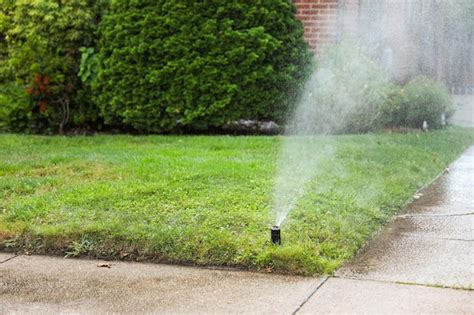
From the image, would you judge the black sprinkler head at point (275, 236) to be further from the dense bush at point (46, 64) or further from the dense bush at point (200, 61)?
the dense bush at point (46, 64)

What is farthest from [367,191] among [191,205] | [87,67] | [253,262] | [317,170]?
[87,67]

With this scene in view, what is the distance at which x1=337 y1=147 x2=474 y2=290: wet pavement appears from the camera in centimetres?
356

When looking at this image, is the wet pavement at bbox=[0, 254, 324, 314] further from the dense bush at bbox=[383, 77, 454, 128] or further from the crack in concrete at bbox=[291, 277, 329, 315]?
the dense bush at bbox=[383, 77, 454, 128]

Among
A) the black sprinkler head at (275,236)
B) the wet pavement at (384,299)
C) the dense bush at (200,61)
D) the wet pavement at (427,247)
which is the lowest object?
the wet pavement at (427,247)

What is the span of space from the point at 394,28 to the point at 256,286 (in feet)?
21.7

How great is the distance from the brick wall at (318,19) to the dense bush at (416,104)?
1.10 m

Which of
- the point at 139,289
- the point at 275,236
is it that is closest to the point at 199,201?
the point at 275,236

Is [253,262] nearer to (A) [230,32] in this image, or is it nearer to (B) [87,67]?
(A) [230,32]

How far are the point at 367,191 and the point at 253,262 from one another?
1.71 metres

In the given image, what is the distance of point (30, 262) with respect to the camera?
3.93 m

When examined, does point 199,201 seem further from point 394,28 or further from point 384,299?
point 394,28

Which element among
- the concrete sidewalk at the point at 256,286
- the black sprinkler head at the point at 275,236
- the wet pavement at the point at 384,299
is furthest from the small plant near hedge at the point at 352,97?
the wet pavement at the point at 384,299

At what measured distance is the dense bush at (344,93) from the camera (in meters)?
8.18

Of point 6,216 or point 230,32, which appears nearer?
point 6,216
